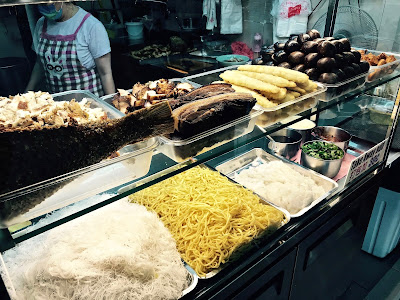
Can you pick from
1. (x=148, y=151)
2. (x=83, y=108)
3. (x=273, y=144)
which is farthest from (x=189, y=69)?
(x=148, y=151)

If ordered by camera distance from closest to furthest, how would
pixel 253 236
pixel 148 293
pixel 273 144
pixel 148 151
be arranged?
pixel 148 151, pixel 148 293, pixel 253 236, pixel 273 144

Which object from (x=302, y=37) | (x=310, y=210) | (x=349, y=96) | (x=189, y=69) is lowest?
(x=310, y=210)

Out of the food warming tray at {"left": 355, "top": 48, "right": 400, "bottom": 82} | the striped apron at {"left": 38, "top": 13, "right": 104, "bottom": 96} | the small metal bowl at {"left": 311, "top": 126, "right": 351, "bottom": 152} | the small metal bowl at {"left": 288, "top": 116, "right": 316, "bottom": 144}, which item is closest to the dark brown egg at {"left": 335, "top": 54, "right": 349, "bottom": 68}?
the food warming tray at {"left": 355, "top": 48, "right": 400, "bottom": 82}

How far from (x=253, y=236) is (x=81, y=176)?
126 cm

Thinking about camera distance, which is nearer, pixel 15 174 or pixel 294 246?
pixel 15 174

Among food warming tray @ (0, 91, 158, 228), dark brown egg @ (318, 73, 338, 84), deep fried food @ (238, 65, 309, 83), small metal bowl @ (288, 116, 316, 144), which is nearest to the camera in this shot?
food warming tray @ (0, 91, 158, 228)

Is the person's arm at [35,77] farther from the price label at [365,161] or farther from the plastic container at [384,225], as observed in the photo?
the plastic container at [384,225]

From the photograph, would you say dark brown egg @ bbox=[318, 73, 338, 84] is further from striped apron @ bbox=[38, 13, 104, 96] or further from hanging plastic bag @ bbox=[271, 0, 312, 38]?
hanging plastic bag @ bbox=[271, 0, 312, 38]

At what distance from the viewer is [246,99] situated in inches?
63.9

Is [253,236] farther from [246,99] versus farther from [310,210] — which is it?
[246,99]

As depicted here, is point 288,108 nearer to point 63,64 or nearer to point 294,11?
point 63,64

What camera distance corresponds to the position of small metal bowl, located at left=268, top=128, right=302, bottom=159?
2920 mm

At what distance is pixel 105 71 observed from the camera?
3.25 m

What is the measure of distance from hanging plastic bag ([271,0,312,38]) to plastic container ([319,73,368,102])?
141 inches
